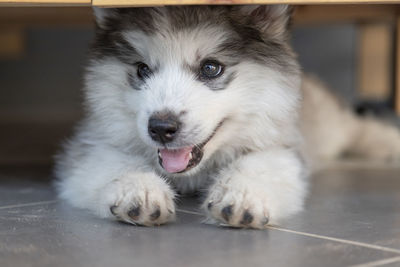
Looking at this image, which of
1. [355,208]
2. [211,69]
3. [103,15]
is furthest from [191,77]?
[355,208]

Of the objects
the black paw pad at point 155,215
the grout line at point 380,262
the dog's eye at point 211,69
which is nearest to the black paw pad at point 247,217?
the black paw pad at point 155,215

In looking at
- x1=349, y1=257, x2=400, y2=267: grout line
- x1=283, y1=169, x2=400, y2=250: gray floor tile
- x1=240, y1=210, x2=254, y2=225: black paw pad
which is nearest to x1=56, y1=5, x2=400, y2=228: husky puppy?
x1=240, y1=210, x2=254, y2=225: black paw pad

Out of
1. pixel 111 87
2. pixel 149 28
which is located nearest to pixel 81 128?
pixel 111 87

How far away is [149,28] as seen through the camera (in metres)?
2.60

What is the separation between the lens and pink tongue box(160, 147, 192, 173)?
8.17 ft

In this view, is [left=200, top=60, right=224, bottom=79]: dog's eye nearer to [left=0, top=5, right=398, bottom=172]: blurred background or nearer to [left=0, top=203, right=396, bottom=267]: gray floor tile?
[left=0, top=203, right=396, bottom=267]: gray floor tile

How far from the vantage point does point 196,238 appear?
2.09m

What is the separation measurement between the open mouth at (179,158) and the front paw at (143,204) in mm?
168

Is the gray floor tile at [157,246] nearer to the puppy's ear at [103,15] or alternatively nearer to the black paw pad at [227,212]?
the black paw pad at [227,212]

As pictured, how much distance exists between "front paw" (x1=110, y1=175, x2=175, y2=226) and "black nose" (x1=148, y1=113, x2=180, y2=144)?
0.18 m

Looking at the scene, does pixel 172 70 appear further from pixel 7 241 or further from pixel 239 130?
pixel 7 241

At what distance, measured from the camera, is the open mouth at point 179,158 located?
8.17 ft

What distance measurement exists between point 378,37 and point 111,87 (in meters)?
3.79

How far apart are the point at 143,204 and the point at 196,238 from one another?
247mm
